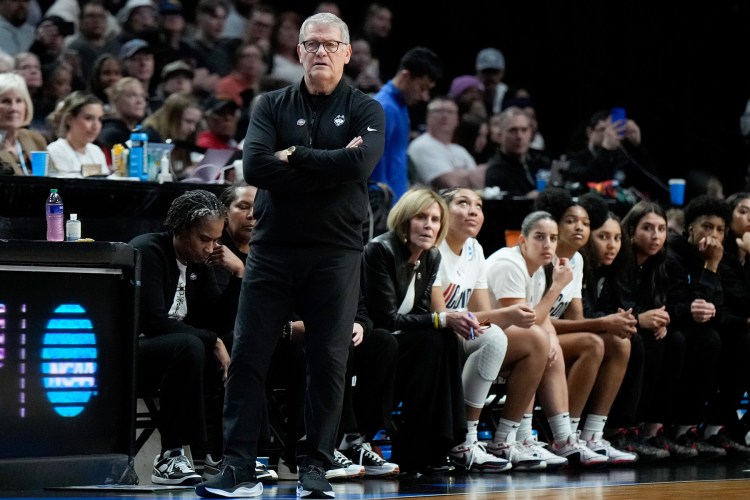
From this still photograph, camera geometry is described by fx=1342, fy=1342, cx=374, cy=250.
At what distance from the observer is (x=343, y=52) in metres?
5.14

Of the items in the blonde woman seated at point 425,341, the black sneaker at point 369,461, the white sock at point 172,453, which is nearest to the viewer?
the white sock at point 172,453

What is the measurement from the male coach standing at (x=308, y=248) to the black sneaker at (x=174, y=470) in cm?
51

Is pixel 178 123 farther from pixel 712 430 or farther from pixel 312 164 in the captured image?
pixel 312 164

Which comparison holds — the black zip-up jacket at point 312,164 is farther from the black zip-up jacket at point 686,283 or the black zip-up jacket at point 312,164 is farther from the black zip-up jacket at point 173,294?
the black zip-up jacket at point 686,283

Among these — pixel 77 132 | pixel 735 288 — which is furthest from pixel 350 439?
pixel 735 288

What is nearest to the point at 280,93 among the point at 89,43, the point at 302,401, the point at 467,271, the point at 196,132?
the point at 302,401

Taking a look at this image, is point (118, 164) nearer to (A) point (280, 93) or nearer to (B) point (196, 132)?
(B) point (196, 132)

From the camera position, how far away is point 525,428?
267 inches

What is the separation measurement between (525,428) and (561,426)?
0.25 metres

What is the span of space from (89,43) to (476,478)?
6224 mm

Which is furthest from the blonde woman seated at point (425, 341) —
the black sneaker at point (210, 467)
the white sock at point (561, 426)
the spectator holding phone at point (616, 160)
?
the spectator holding phone at point (616, 160)

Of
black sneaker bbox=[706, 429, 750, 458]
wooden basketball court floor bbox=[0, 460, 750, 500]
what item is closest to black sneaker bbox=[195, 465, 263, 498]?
wooden basketball court floor bbox=[0, 460, 750, 500]

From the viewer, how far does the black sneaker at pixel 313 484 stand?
503 cm

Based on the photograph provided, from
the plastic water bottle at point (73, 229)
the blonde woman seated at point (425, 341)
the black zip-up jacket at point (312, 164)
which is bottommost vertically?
the blonde woman seated at point (425, 341)
